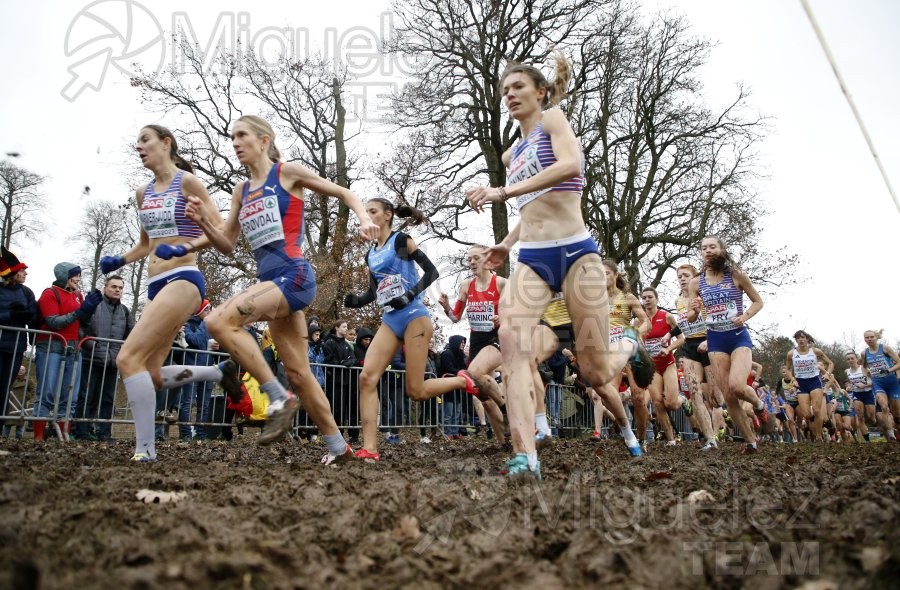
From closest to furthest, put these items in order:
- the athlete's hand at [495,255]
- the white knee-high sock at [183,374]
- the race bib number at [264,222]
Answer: the athlete's hand at [495,255]
the race bib number at [264,222]
the white knee-high sock at [183,374]

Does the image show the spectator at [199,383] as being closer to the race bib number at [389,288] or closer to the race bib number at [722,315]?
the race bib number at [389,288]

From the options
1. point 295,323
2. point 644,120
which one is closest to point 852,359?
point 644,120

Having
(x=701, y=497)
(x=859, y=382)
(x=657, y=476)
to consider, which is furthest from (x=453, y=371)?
(x=859, y=382)

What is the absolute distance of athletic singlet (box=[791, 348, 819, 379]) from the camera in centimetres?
1504

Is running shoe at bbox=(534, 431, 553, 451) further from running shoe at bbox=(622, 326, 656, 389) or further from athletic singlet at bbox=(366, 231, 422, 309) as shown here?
athletic singlet at bbox=(366, 231, 422, 309)

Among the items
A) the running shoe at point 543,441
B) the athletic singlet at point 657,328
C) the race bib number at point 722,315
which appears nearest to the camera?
the running shoe at point 543,441

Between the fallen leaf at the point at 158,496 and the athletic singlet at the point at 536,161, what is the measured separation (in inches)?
94.9

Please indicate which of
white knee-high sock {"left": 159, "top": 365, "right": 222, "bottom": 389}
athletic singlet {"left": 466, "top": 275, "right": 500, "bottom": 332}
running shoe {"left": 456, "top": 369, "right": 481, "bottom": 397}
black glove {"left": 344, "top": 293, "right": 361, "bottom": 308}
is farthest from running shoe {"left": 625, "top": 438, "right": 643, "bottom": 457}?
white knee-high sock {"left": 159, "top": 365, "right": 222, "bottom": 389}

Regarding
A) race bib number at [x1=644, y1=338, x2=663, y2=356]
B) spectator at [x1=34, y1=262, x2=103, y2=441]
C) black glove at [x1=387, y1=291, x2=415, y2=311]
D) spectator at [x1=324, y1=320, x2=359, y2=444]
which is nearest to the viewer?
black glove at [x1=387, y1=291, x2=415, y2=311]

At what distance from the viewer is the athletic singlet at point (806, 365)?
1504cm

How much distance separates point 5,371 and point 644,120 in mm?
21108

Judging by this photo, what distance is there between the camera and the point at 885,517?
7.49 feet

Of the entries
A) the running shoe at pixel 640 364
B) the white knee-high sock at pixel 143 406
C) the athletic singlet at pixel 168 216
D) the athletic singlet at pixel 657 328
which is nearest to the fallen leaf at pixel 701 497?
the running shoe at pixel 640 364

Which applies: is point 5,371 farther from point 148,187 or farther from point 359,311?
point 359,311
